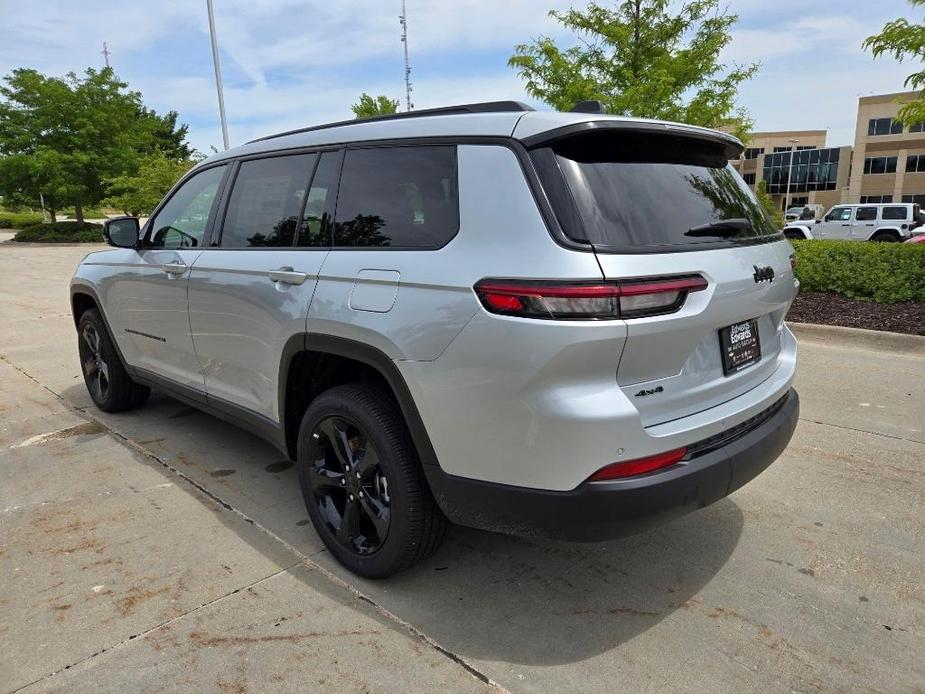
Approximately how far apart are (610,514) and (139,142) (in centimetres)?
3616

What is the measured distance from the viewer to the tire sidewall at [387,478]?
2459 mm

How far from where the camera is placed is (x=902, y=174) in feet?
192

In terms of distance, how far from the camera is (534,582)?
8.95 ft

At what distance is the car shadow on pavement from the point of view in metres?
2.38

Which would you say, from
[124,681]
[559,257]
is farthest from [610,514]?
[124,681]

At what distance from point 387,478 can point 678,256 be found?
132 centimetres

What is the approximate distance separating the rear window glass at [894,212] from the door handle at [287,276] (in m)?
26.9

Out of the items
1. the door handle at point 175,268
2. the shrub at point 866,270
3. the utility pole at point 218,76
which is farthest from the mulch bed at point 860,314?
the utility pole at point 218,76

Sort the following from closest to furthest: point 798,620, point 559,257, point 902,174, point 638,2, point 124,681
→ point 559,257 < point 124,681 < point 798,620 < point 638,2 < point 902,174

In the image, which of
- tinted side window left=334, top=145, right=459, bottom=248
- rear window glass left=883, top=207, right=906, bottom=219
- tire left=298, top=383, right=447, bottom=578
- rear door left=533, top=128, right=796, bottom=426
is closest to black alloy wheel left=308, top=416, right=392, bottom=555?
tire left=298, top=383, right=447, bottom=578

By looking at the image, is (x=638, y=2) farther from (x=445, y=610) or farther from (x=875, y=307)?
(x=445, y=610)

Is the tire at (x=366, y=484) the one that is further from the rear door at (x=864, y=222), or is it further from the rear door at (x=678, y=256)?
the rear door at (x=864, y=222)

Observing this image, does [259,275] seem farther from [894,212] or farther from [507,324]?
[894,212]

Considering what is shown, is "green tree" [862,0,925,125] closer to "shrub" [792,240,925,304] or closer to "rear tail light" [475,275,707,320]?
A: "shrub" [792,240,925,304]
